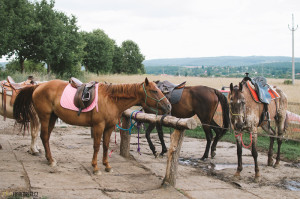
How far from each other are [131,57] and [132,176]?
6934 centimetres

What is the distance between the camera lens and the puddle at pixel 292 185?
17.7 feet

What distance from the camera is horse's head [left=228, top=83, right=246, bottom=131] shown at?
18.9ft

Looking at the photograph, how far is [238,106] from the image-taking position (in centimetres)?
577

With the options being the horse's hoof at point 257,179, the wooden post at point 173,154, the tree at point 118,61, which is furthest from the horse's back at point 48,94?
the tree at point 118,61

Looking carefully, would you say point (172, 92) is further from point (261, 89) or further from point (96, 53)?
point (96, 53)

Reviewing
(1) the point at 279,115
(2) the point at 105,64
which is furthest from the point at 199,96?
(2) the point at 105,64

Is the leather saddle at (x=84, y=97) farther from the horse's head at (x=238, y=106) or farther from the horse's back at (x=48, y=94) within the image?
the horse's head at (x=238, y=106)

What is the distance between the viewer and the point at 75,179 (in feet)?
16.2

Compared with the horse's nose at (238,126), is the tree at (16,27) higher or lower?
higher

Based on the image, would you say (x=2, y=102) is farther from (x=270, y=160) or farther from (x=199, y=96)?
(x=270, y=160)

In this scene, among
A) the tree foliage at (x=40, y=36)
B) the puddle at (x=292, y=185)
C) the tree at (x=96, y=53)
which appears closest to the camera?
the puddle at (x=292, y=185)

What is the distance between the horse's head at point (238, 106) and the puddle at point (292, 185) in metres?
1.28

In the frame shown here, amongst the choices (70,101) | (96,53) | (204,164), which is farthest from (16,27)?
(96,53)

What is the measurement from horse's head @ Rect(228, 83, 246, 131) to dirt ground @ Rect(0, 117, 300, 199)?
105 centimetres
